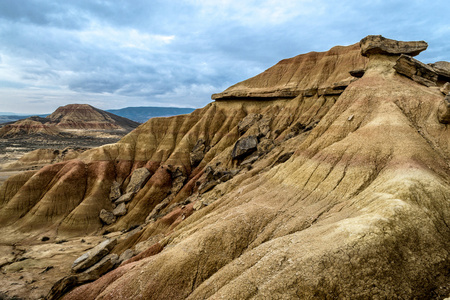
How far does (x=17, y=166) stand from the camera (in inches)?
2724

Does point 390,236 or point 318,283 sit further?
point 390,236

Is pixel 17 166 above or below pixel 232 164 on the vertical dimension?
below

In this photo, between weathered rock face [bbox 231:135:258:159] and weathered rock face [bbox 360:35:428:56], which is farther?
weathered rock face [bbox 231:135:258:159]

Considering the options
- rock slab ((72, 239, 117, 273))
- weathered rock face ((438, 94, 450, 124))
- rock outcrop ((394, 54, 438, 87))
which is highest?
rock outcrop ((394, 54, 438, 87))

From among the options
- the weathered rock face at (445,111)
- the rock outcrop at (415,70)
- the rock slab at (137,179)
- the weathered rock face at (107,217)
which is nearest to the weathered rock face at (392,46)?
the rock outcrop at (415,70)

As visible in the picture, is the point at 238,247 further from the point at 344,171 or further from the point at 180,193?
the point at 180,193

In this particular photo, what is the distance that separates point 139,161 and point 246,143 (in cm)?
2568

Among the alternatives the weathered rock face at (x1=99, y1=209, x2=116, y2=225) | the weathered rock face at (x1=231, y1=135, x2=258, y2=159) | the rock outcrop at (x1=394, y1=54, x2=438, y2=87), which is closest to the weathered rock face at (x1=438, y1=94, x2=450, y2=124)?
the rock outcrop at (x1=394, y1=54, x2=438, y2=87)

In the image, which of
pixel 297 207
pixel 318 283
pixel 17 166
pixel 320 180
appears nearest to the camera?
pixel 318 283

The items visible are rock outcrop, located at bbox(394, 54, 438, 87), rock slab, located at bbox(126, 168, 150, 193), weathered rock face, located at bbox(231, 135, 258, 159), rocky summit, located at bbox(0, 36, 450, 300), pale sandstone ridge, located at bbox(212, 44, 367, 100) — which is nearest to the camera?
rocky summit, located at bbox(0, 36, 450, 300)

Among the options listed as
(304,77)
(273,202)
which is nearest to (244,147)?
(273,202)

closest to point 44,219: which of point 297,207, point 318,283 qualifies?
point 297,207

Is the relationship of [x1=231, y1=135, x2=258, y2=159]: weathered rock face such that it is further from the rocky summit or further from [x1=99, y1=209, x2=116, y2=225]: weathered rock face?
[x1=99, y1=209, x2=116, y2=225]: weathered rock face

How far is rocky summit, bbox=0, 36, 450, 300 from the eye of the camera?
32.3 ft
